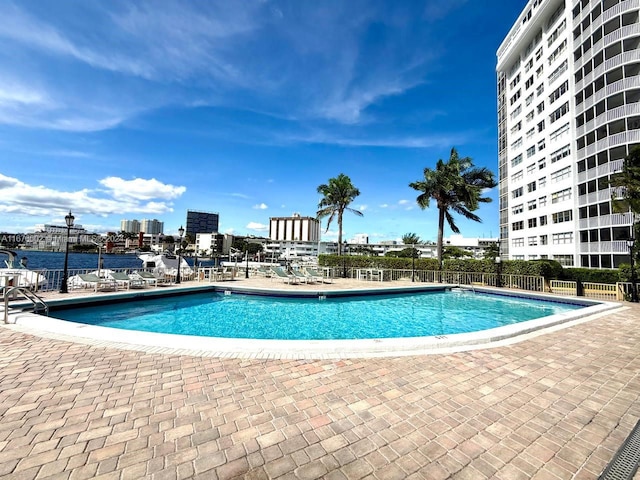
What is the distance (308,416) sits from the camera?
293cm

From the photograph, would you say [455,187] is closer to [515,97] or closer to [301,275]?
[301,275]

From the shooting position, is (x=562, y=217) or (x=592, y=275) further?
(x=562, y=217)

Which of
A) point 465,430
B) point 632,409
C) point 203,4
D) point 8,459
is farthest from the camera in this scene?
point 203,4

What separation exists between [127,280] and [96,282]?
117 cm

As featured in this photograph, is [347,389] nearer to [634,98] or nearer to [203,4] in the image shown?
[203,4]

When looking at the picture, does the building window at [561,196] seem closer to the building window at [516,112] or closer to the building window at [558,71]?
the building window at [558,71]

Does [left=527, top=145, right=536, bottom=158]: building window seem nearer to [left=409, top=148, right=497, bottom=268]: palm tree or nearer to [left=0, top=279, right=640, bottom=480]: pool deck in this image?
[left=409, top=148, right=497, bottom=268]: palm tree

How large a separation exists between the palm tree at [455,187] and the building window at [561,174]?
1078cm

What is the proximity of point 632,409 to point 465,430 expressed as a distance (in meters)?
2.27

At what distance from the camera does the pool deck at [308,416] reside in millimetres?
2225

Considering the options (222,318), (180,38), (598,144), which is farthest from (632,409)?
(598,144)


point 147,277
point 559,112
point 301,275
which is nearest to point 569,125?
point 559,112

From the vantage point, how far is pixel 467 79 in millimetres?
16641

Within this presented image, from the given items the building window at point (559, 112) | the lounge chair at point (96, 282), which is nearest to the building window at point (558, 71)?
the building window at point (559, 112)
